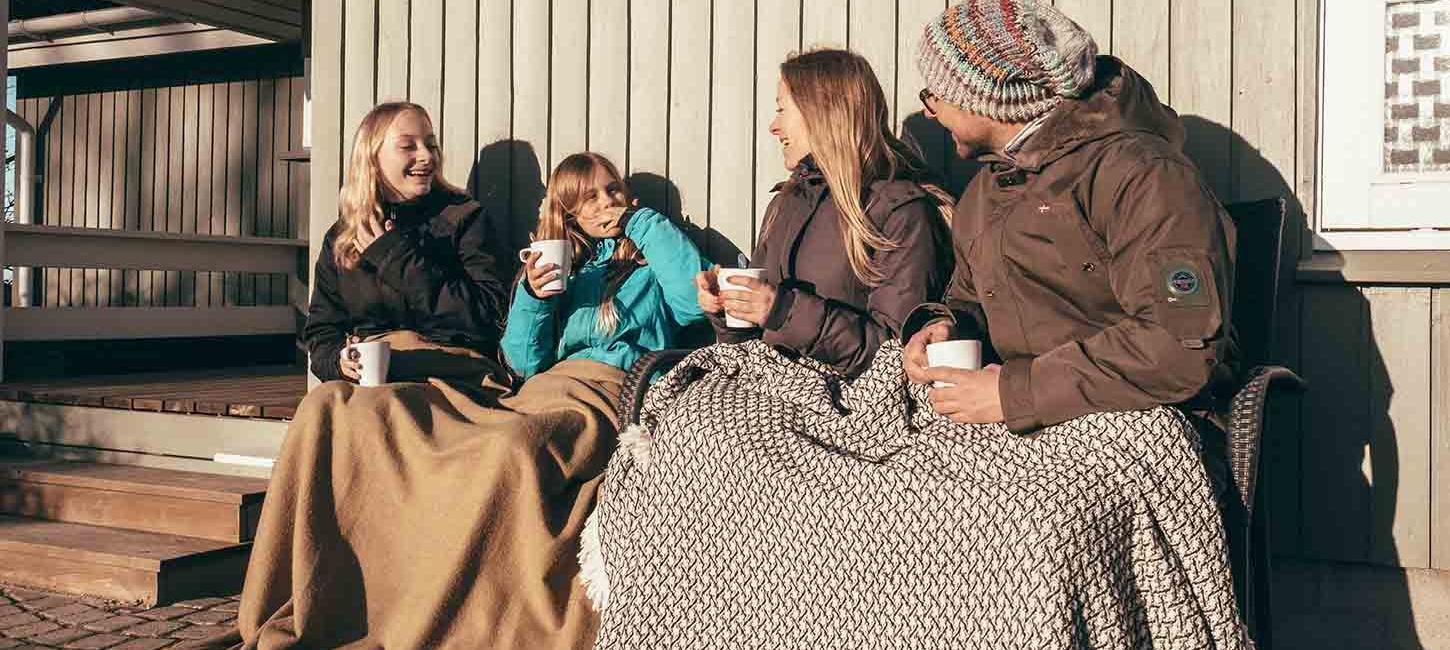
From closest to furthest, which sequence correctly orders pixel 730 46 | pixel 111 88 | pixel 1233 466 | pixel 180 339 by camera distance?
1. pixel 1233 466
2. pixel 730 46
3. pixel 180 339
4. pixel 111 88

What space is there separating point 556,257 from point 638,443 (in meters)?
0.68

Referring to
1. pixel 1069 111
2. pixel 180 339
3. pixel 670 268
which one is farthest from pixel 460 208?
pixel 180 339

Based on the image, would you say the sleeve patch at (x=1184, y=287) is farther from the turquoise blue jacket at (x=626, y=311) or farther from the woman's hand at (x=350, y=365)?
the woman's hand at (x=350, y=365)

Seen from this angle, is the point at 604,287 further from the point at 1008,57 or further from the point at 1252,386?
the point at 1252,386

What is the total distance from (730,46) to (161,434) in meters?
2.51

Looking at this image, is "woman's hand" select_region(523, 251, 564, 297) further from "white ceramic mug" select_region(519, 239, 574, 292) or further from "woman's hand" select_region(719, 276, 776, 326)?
"woman's hand" select_region(719, 276, 776, 326)

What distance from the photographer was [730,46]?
416cm

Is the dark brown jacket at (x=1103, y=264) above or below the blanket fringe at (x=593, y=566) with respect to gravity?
above

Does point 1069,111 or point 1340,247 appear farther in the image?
point 1340,247

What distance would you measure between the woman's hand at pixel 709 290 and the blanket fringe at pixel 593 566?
578 mm

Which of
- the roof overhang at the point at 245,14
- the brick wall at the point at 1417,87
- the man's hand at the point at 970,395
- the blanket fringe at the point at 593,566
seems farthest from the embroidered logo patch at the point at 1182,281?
the roof overhang at the point at 245,14

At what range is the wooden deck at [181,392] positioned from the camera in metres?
4.80

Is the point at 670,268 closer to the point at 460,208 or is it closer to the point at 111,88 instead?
the point at 460,208

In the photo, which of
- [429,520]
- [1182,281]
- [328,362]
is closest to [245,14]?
[328,362]
